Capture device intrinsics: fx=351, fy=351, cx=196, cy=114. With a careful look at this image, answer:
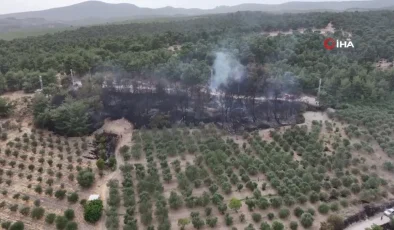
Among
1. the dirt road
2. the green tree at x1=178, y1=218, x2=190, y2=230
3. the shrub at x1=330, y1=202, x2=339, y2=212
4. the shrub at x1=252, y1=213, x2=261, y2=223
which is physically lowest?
the dirt road

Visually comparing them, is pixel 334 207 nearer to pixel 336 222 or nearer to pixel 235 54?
pixel 336 222

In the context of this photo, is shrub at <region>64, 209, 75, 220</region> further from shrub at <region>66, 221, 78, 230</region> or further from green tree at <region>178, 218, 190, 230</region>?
green tree at <region>178, 218, 190, 230</region>

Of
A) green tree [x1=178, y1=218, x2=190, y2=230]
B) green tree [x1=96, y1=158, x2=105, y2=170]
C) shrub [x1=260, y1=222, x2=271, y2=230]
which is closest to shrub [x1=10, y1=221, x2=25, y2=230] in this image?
green tree [x1=96, y1=158, x2=105, y2=170]

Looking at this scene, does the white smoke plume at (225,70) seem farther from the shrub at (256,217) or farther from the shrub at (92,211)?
the shrub at (92,211)

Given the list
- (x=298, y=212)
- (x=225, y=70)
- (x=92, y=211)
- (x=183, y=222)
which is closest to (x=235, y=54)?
(x=225, y=70)

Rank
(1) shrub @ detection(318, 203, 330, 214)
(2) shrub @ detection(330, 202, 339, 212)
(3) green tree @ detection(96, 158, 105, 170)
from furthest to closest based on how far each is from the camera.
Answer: (3) green tree @ detection(96, 158, 105, 170), (2) shrub @ detection(330, 202, 339, 212), (1) shrub @ detection(318, 203, 330, 214)

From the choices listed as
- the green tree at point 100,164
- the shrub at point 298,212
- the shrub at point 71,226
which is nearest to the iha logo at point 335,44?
the shrub at point 298,212
